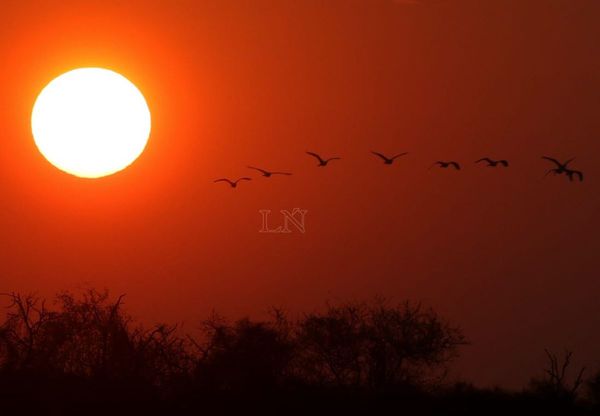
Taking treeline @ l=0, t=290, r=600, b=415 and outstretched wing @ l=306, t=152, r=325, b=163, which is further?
outstretched wing @ l=306, t=152, r=325, b=163

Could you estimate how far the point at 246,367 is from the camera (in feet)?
89.2

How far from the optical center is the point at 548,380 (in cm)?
2834

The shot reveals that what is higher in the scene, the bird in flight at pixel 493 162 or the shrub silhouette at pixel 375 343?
the bird in flight at pixel 493 162

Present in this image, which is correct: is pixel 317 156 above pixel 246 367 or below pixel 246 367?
above

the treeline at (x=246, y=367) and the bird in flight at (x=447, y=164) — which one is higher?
→ the bird in flight at (x=447, y=164)

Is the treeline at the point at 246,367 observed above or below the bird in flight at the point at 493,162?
below

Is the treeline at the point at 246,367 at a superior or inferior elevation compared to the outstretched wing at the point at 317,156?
inferior

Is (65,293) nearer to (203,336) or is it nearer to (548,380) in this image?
(203,336)

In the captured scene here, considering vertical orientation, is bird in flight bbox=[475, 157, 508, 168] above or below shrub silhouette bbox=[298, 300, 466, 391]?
above

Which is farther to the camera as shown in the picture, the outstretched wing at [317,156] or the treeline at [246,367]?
the outstretched wing at [317,156]

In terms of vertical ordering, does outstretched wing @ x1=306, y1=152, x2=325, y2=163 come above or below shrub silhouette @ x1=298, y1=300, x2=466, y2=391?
above

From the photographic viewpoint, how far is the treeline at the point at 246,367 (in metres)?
25.1

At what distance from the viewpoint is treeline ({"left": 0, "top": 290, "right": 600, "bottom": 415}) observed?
25.1 meters

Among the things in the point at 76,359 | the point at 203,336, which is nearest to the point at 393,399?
the point at 203,336
